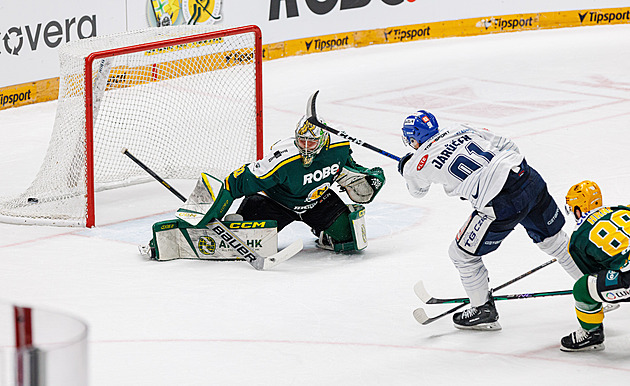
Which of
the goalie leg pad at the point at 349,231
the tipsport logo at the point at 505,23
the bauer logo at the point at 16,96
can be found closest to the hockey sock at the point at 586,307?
the goalie leg pad at the point at 349,231

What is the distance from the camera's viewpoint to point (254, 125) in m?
7.45

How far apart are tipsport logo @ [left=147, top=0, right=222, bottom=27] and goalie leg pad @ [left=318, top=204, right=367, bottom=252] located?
4838mm

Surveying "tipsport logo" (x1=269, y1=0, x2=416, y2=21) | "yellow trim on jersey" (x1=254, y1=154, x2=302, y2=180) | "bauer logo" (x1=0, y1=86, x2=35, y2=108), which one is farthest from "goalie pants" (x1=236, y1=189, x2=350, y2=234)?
"tipsport logo" (x1=269, y1=0, x2=416, y2=21)

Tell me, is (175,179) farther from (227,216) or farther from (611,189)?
(611,189)

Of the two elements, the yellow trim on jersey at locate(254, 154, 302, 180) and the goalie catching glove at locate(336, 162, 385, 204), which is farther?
the goalie catching glove at locate(336, 162, 385, 204)

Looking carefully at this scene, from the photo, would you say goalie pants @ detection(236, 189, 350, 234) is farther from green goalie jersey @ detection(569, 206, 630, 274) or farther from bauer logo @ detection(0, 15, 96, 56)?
bauer logo @ detection(0, 15, 96, 56)

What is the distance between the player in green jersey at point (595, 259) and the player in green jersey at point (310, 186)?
159 cm

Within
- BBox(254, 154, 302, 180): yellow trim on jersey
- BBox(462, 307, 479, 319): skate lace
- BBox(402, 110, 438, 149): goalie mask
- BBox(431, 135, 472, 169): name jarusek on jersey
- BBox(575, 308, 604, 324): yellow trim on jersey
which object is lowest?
BBox(462, 307, 479, 319): skate lace

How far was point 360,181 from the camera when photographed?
588 centimetres

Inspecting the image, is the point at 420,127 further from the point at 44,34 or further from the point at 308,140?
the point at 44,34

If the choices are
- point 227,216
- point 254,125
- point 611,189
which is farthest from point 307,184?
point 611,189

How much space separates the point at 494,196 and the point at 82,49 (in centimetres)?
328

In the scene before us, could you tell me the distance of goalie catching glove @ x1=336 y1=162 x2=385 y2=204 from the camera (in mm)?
5875

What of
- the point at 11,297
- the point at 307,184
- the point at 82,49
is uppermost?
the point at 82,49
